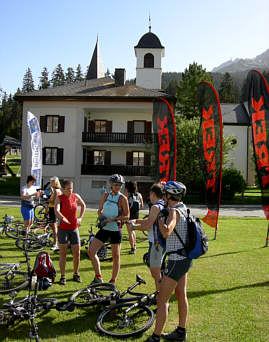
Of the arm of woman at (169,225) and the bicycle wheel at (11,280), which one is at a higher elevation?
the arm of woman at (169,225)

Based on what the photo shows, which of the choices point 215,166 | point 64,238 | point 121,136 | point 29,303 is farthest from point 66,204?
point 121,136

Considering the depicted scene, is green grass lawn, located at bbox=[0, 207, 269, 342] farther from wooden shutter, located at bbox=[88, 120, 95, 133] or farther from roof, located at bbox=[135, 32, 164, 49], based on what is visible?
roof, located at bbox=[135, 32, 164, 49]

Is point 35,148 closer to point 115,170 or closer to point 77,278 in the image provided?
point 77,278

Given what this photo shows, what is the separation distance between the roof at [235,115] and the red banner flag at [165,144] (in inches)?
1750

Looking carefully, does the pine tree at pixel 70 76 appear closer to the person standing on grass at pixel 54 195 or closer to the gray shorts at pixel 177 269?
the person standing on grass at pixel 54 195

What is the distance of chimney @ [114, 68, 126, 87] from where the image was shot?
3638 cm

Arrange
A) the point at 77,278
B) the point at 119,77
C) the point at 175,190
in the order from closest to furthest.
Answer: the point at 175,190
the point at 77,278
the point at 119,77

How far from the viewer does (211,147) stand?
34.4ft

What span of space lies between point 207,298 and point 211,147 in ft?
19.2

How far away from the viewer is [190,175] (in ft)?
98.9

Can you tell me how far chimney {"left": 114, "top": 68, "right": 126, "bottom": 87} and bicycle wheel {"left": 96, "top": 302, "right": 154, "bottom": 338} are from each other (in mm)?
34040

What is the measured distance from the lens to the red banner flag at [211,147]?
1017 cm

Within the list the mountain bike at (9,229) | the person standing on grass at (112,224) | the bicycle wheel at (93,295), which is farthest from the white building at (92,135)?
the bicycle wheel at (93,295)

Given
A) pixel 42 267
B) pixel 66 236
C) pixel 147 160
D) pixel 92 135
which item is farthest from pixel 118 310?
pixel 92 135
